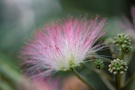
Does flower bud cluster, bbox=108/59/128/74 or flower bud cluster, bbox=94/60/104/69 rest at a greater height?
flower bud cluster, bbox=94/60/104/69

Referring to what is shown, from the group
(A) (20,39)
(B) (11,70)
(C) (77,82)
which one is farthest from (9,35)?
(C) (77,82)

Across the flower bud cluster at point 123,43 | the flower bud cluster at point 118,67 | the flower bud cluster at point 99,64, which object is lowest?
the flower bud cluster at point 118,67

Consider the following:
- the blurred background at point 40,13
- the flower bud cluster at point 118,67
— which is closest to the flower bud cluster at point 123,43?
the flower bud cluster at point 118,67

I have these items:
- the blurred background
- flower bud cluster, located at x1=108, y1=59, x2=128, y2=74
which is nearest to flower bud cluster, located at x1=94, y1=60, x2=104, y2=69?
flower bud cluster, located at x1=108, y1=59, x2=128, y2=74

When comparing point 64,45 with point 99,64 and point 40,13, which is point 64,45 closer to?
point 99,64

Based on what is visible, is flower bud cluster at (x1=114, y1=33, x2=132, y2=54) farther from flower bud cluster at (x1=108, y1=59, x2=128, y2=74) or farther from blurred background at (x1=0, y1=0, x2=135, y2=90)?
blurred background at (x1=0, y1=0, x2=135, y2=90)

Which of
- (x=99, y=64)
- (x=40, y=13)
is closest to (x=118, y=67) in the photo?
(x=99, y=64)

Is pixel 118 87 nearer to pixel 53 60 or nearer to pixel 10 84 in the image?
pixel 53 60

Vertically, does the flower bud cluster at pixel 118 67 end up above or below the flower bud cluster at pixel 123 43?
below

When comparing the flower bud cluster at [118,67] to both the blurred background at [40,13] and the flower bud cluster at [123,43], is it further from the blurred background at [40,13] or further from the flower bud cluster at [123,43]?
the blurred background at [40,13]
